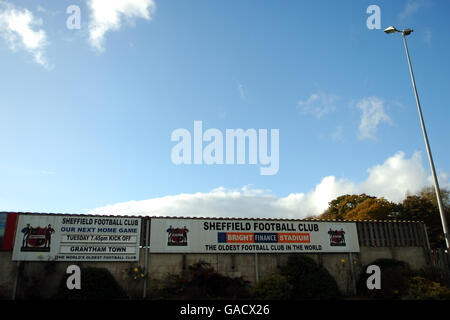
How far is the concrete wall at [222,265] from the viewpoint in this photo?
14.7 m

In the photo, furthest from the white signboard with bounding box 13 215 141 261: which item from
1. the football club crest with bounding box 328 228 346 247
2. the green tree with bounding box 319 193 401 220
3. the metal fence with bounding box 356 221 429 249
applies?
the green tree with bounding box 319 193 401 220

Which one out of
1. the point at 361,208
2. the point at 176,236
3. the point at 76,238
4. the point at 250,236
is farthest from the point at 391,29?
the point at 361,208

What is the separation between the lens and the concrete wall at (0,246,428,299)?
14.7 metres

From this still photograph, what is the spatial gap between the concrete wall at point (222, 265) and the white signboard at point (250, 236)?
Answer: 37 centimetres

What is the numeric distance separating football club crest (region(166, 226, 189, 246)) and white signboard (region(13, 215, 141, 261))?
1.58m

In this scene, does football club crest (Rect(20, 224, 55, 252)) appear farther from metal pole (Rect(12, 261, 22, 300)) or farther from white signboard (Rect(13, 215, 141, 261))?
metal pole (Rect(12, 261, 22, 300))

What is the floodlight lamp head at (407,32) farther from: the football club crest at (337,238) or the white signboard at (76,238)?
the white signboard at (76,238)

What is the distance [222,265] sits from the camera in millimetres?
17172

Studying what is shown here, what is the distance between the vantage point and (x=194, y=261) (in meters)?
16.9

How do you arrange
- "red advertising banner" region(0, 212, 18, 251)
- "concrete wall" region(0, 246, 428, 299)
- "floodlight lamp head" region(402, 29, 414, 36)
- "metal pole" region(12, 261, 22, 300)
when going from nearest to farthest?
"metal pole" region(12, 261, 22, 300)
"concrete wall" region(0, 246, 428, 299)
"red advertising banner" region(0, 212, 18, 251)
"floodlight lamp head" region(402, 29, 414, 36)

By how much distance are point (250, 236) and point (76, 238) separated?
9019 millimetres
